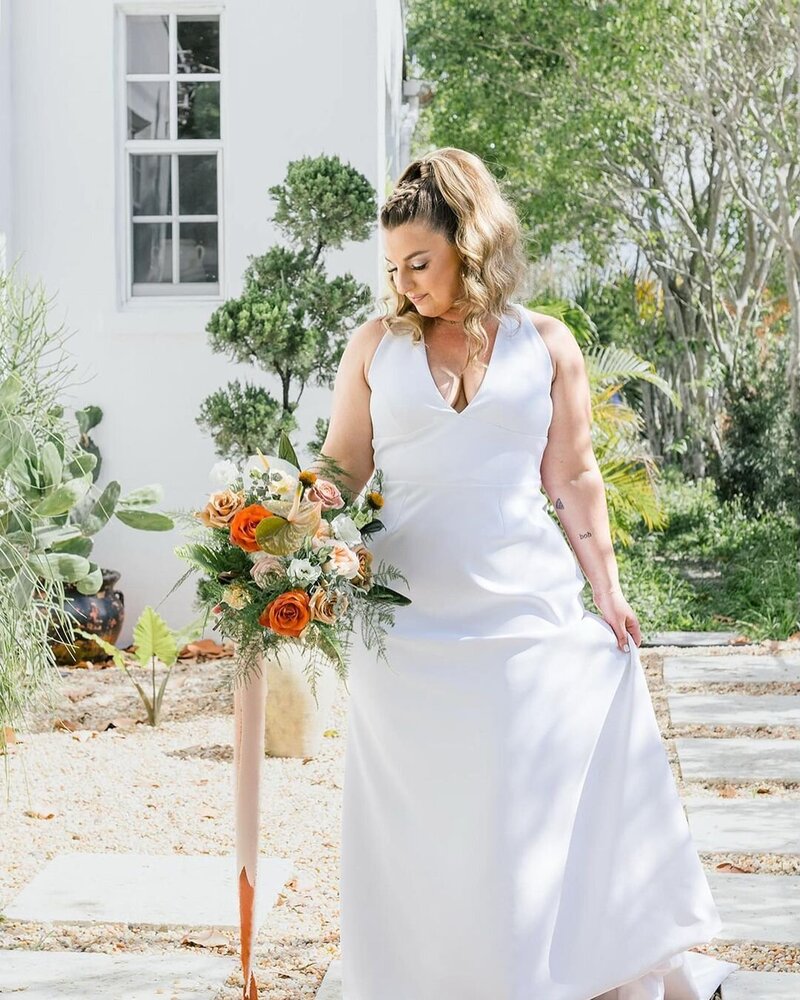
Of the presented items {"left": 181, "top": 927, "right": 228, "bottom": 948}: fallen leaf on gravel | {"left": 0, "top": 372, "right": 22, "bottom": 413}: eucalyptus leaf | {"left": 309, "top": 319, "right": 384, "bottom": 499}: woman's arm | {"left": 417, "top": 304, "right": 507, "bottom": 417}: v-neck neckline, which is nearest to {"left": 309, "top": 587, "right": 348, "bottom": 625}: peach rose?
{"left": 309, "top": 319, "right": 384, "bottom": 499}: woman's arm

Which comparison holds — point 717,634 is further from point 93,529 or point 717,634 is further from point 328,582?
point 328,582

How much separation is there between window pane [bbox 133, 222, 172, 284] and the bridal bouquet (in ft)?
17.0

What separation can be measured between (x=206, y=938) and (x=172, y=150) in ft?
17.3

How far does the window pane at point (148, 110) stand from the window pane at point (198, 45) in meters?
0.19

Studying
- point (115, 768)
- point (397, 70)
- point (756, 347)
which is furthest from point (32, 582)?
point (756, 347)

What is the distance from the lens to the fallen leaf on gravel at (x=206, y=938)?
3.60 meters

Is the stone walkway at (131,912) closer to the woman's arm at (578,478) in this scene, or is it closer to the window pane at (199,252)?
the woman's arm at (578,478)

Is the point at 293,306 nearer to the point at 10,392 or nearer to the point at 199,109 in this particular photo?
the point at 199,109

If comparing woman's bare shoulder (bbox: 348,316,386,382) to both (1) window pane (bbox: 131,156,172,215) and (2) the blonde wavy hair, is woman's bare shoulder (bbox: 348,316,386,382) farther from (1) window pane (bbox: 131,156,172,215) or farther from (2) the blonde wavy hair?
(1) window pane (bbox: 131,156,172,215)

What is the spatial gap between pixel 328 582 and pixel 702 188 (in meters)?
14.7

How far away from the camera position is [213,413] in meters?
6.66

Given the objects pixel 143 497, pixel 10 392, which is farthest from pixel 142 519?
pixel 10 392

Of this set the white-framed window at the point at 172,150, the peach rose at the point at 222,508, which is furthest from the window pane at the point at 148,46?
the peach rose at the point at 222,508

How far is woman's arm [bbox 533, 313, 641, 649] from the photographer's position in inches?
119
